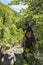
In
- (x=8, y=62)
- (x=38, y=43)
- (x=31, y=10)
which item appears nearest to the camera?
(x=38, y=43)

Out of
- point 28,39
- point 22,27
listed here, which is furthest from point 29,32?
point 22,27

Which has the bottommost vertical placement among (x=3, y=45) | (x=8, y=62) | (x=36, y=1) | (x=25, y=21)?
(x=8, y=62)

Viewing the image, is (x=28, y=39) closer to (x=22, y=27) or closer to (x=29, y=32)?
(x=29, y=32)

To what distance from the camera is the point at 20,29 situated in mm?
17969

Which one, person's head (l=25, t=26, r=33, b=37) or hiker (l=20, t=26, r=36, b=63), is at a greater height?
person's head (l=25, t=26, r=33, b=37)

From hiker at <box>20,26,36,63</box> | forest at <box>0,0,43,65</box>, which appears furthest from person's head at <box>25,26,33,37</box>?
forest at <box>0,0,43,65</box>

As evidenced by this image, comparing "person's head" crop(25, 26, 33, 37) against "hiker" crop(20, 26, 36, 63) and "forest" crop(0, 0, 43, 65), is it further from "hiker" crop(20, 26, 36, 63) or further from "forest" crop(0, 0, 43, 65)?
"forest" crop(0, 0, 43, 65)

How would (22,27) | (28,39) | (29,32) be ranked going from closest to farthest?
(29,32) < (28,39) < (22,27)

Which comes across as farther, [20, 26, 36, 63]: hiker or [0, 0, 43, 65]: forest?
[20, 26, 36, 63]: hiker

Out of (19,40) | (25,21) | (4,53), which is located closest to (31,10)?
(25,21)

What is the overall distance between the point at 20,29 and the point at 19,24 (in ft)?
1.34

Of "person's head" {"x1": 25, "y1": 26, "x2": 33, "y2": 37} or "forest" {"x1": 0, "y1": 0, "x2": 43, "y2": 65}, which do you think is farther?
"person's head" {"x1": 25, "y1": 26, "x2": 33, "y2": 37}

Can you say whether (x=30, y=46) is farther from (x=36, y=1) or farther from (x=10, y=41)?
(x=36, y=1)

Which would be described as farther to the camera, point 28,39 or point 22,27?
point 22,27
